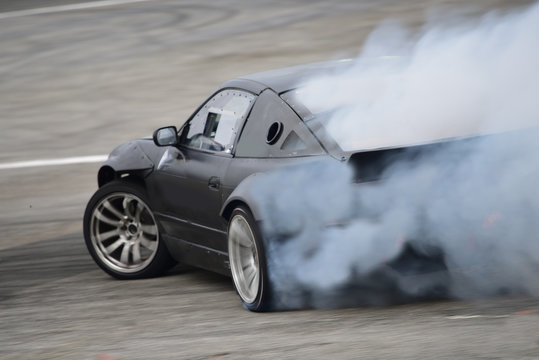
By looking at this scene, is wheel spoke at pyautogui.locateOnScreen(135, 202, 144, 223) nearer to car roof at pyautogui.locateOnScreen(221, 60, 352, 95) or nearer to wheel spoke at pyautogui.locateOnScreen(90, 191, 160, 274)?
wheel spoke at pyautogui.locateOnScreen(90, 191, 160, 274)

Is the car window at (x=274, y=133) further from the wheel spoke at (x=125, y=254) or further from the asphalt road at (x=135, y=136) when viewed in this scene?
the wheel spoke at (x=125, y=254)

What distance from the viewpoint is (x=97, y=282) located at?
287 inches

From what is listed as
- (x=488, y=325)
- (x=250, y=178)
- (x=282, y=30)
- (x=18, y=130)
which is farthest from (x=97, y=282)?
(x=282, y=30)

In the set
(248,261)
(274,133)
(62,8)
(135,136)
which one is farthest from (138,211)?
(62,8)

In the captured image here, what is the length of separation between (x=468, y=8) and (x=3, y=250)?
1269 cm

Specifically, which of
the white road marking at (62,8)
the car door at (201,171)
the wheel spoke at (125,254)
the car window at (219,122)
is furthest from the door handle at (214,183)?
the white road marking at (62,8)

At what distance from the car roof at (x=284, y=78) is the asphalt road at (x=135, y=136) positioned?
1397mm

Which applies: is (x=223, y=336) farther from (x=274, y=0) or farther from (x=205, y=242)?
(x=274, y=0)

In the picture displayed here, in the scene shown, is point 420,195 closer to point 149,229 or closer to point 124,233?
point 149,229

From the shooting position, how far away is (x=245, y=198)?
575 cm

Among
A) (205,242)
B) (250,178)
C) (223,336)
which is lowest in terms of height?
(223,336)

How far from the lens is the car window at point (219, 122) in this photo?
20.9ft

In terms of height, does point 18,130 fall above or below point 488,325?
above

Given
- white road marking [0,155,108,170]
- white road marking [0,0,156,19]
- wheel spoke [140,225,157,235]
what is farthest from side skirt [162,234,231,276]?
white road marking [0,0,156,19]
